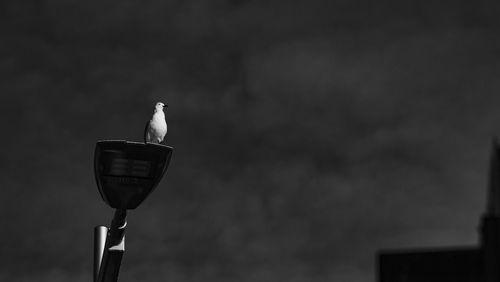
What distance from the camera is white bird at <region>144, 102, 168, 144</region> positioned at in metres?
16.3

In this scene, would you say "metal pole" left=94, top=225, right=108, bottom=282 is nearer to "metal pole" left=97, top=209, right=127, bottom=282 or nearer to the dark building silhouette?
"metal pole" left=97, top=209, right=127, bottom=282

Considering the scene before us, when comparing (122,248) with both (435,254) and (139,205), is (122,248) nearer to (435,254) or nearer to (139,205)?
(139,205)

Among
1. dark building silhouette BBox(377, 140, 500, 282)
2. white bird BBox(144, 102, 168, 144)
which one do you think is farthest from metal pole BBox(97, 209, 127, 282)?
dark building silhouette BBox(377, 140, 500, 282)

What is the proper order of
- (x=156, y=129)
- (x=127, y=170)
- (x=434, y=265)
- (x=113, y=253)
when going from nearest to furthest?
1. (x=127, y=170)
2. (x=113, y=253)
3. (x=156, y=129)
4. (x=434, y=265)

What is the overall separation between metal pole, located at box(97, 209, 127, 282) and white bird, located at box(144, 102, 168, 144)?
2.03m

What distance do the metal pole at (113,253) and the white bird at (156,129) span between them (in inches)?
80.1

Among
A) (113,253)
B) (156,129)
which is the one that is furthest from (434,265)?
(113,253)

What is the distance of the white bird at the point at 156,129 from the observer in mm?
16266

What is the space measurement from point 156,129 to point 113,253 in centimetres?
288

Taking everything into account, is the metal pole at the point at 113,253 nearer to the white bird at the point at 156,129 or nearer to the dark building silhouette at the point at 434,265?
the white bird at the point at 156,129

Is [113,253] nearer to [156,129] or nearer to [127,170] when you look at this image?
[127,170]

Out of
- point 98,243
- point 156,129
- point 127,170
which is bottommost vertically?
point 98,243

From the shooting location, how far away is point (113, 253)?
14.6 m

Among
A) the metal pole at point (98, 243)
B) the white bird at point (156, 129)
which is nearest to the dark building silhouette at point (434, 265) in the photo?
the white bird at point (156, 129)
